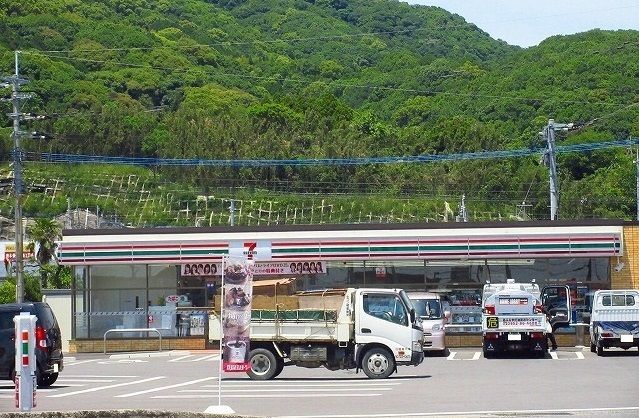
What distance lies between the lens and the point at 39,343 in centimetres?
2425

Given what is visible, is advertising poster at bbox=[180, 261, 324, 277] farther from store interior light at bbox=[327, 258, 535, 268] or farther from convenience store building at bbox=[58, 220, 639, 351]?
store interior light at bbox=[327, 258, 535, 268]

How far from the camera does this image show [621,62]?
112 meters

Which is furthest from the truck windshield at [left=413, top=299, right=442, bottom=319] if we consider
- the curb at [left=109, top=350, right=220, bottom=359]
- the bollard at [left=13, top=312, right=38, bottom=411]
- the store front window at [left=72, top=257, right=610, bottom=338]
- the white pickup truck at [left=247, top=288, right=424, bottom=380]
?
the bollard at [left=13, top=312, right=38, bottom=411]

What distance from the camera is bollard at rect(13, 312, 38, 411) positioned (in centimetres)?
1808

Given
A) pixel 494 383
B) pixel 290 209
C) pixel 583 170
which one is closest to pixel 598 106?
pixel 583 170

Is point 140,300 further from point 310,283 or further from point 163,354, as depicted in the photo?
point 310,283

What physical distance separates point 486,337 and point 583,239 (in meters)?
7.52

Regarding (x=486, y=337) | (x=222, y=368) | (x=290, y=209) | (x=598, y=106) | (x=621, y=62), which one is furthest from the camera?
(x=621, y=62)

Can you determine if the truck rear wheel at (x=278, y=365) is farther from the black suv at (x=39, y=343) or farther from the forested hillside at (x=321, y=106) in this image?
the forested hillside at (x=321, y=106)

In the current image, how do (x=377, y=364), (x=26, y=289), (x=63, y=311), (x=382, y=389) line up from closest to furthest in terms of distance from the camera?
1. (x=382, y=389)
2. (x=377, y=364)
3. (x=63, y=311)
4. (x=26, y=289)

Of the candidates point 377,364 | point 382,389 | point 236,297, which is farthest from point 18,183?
point 236,297

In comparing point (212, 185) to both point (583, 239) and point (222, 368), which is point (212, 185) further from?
point (222, 368)

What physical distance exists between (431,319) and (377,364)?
8282 mm

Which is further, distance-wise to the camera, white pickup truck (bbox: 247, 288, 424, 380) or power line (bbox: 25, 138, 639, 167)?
power line (bbox: 25, 138, 639, 167)
